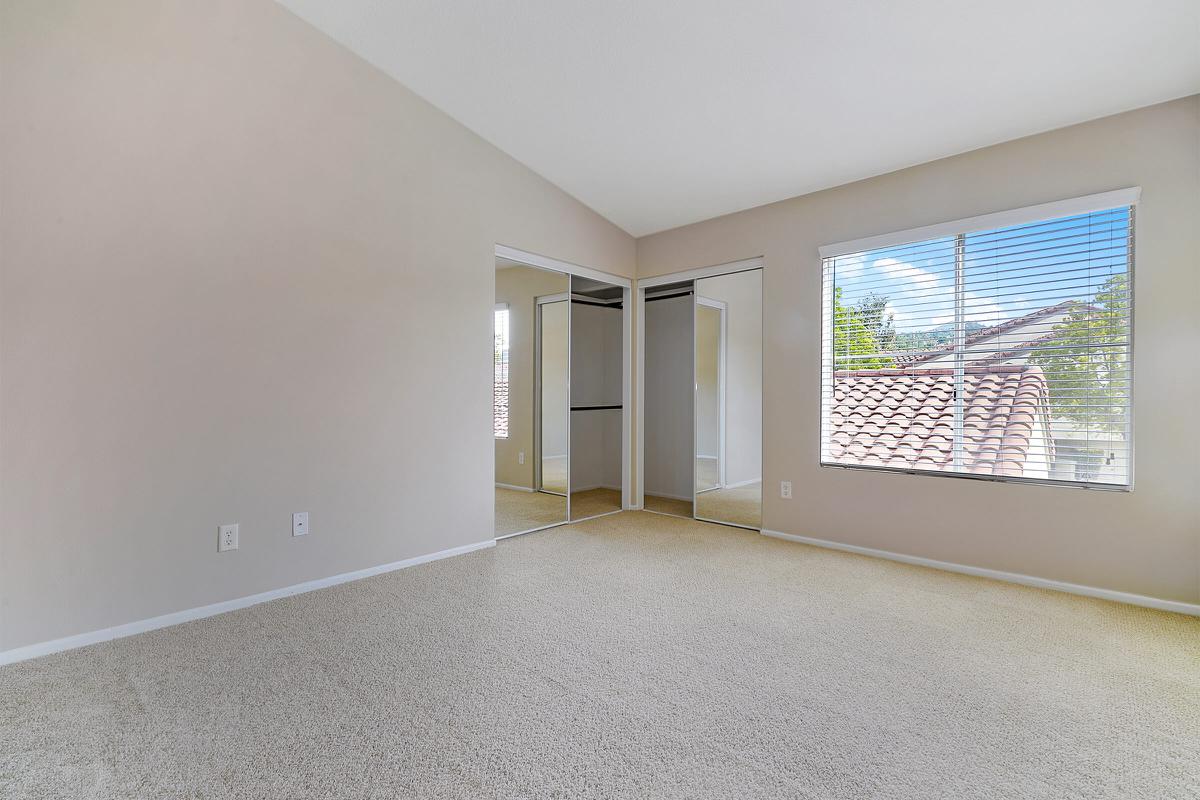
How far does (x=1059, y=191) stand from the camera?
9.84ft

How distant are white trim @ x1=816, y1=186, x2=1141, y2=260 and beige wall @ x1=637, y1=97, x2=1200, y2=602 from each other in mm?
47

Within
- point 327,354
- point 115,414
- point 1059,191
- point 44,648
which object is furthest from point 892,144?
point 44,648

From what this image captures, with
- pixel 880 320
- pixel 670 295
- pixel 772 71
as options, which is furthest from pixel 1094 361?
pixel 670 295

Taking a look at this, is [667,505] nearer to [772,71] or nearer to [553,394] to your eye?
[553,394]

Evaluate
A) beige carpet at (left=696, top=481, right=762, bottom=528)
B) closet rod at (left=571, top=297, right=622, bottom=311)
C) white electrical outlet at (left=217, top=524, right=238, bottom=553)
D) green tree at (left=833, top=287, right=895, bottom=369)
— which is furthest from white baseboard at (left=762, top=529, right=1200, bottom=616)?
white electrical outlet at (left=217, top=524, right=238, bottom=553)

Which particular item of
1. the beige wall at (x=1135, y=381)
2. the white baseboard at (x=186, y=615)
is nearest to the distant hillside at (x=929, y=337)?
the beige wall at (x=1135, y=381)

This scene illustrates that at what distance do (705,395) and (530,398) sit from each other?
60.2 inches

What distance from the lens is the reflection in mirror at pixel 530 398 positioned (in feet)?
13.6

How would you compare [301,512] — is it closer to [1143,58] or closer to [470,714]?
[470,714]

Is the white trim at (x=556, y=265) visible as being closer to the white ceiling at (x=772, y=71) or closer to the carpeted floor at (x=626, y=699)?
the white ceiling at (x=772, y=71)

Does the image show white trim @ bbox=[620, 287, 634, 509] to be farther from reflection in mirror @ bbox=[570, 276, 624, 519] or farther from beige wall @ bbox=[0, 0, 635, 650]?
beige wall @ bbox=[0, 0, 635, 650]

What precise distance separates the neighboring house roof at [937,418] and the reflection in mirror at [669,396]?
4.75 feet

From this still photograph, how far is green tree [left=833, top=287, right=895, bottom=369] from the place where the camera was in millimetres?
3660

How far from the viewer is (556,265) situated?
435cm
